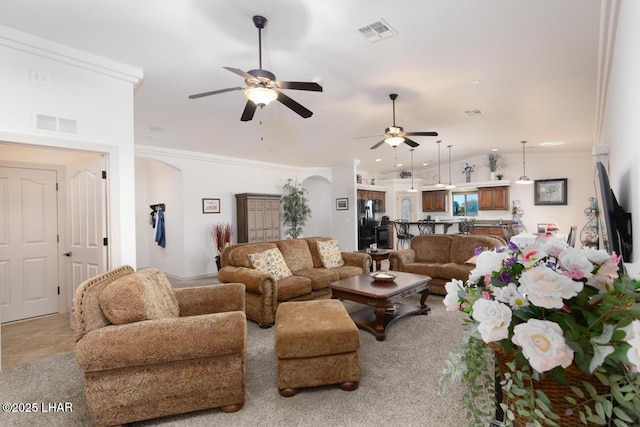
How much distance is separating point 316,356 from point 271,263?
203 cm

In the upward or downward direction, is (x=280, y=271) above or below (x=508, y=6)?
below

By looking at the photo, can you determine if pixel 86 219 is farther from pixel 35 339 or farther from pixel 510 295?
pixel 510 295

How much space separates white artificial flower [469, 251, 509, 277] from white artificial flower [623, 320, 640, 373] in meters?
0.28

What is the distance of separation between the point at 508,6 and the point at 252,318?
3.97 metres

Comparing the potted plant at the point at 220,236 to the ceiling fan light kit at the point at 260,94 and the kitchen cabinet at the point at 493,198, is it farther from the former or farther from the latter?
the kitchen cabinet at the point at 493,198

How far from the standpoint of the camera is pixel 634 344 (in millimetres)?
583

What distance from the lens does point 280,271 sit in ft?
13.9

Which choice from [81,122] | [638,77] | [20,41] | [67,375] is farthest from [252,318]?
[638,77]

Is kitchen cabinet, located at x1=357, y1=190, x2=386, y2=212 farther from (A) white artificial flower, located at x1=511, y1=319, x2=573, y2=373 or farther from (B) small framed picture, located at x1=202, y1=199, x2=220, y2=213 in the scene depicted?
(A) white artificial flower, located at x1=511, y1=319, x2=573, y2=373

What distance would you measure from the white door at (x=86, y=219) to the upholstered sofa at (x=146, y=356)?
1.46 meters

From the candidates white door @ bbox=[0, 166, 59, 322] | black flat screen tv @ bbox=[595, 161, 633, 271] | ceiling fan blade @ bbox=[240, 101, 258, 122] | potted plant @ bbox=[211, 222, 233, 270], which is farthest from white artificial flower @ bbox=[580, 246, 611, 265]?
potted plant @ bbox=[211, 222, 233, 270]

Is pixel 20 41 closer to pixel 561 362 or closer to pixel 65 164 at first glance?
pixel 65 164

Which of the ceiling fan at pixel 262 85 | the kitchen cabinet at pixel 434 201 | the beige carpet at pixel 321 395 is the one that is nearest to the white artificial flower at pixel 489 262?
the beige carpet at pixel 321 395

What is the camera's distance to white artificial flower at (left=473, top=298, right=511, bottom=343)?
72 cm
